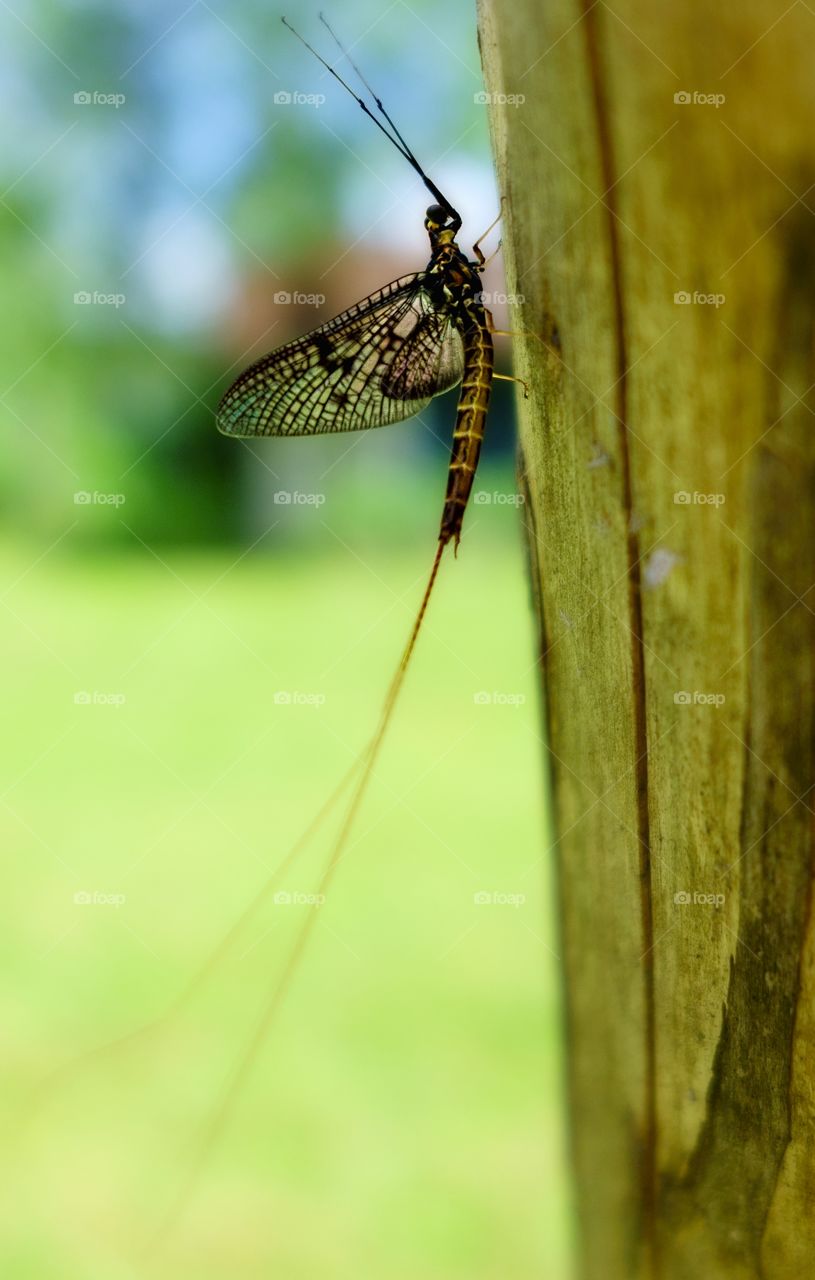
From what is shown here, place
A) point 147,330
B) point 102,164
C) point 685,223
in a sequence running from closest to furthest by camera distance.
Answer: point 685,223
point 147,330
point 102,164

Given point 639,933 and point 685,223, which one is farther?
point 639,933

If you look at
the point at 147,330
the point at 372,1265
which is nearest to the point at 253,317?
the point at 147,330

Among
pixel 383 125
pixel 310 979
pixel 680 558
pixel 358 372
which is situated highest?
pixel 383 125

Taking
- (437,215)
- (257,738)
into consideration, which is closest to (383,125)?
(437,215)

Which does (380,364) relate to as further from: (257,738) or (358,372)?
A: (257,738)

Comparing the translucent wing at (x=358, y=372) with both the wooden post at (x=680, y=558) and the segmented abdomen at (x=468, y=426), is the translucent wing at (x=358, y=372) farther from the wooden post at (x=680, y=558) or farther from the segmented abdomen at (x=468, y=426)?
the wooden post at (x=680, y=558)

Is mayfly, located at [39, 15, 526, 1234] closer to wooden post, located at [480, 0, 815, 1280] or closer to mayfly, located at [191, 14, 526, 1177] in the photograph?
mayfly, located at [191, 14, 526, 1177]

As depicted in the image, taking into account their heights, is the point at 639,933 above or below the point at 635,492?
below

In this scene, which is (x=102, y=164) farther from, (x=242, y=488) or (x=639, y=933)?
(x=639, y=933)
